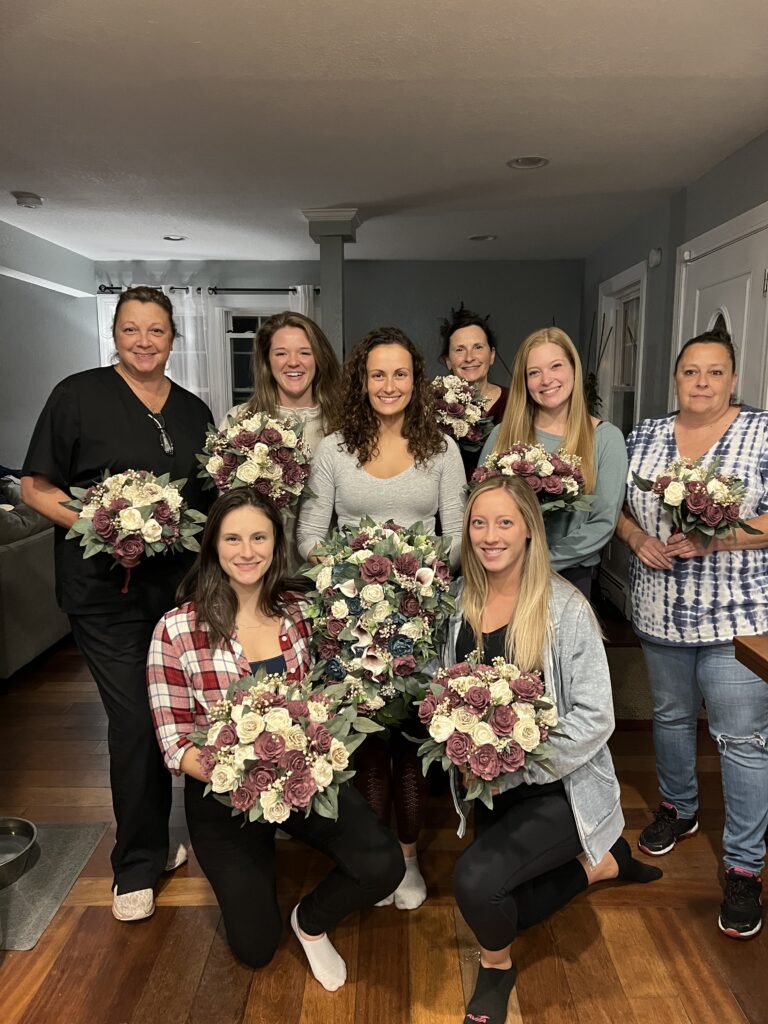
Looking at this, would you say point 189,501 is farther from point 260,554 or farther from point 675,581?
point 675,581

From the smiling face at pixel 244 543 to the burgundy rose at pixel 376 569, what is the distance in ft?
1.04

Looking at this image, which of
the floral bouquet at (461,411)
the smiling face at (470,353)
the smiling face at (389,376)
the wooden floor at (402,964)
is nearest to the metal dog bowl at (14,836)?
the wooden floor at (402,964)

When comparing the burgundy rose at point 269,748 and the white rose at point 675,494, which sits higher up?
the white rose at point 675,494

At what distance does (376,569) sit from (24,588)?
10.4 ft

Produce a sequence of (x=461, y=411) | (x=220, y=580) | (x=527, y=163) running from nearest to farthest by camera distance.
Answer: (x=220, y=580)
(x=461, y=411)
(x=527, y=163)

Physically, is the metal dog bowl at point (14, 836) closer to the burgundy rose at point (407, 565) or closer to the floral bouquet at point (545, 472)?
the burgundy rose at point (407, 565)

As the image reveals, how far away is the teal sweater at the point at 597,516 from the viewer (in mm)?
2508

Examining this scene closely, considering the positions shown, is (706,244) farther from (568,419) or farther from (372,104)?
(568,419)

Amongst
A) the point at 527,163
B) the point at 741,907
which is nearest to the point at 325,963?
the point at 741,907

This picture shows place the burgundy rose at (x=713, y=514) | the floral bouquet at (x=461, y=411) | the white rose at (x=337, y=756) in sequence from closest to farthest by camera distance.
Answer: the white rose at (x=337, y=756) → the burgundy rose at (x=713, y=514) → the floral bouquet at (x=461, y=411)

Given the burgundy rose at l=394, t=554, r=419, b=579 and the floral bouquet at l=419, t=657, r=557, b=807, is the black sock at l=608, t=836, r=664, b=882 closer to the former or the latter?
the floral bouquet at l=419, t=657, r=557, b=807

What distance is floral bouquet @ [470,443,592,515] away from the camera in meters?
2.31

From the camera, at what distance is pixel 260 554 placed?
84.7 inches

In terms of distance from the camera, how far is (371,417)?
2.51 m
